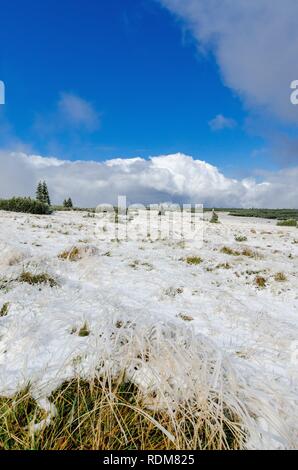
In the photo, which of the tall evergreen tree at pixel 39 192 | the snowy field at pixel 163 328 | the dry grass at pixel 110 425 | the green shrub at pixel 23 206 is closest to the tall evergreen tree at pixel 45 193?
the tall evergreen tree at pixel 39 192

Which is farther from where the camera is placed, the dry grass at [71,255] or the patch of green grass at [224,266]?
the patch of green grass at [224,266]

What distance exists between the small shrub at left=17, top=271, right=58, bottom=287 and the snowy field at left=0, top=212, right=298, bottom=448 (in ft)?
0.48

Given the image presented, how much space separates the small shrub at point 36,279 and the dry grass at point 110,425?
3.96 metres

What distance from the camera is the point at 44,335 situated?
3.74 meters

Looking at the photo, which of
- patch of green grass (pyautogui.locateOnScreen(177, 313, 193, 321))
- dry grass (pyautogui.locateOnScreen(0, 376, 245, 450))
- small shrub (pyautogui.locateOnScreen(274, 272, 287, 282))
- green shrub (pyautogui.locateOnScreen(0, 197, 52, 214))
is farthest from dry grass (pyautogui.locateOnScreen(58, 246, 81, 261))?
green shrub (pyautogui.locateOnScreen(0, 197, 52, 214))

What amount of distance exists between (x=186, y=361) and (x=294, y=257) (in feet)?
40.0

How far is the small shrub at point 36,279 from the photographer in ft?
20.4

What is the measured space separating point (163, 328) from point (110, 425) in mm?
1552

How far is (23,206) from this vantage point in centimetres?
2747

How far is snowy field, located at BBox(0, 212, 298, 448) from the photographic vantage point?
2.72m

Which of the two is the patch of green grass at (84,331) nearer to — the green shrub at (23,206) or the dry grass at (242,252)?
the dry grass at (242,252)

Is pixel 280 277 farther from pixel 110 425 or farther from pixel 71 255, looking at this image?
pixel 110 425

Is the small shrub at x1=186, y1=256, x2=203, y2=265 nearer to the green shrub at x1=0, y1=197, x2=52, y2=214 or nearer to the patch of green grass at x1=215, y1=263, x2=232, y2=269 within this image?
the patch of green grass at x1=215, y1=263, x2=232, y2=269

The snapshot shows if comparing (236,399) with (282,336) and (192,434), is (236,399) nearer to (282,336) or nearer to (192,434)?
(192,434)
